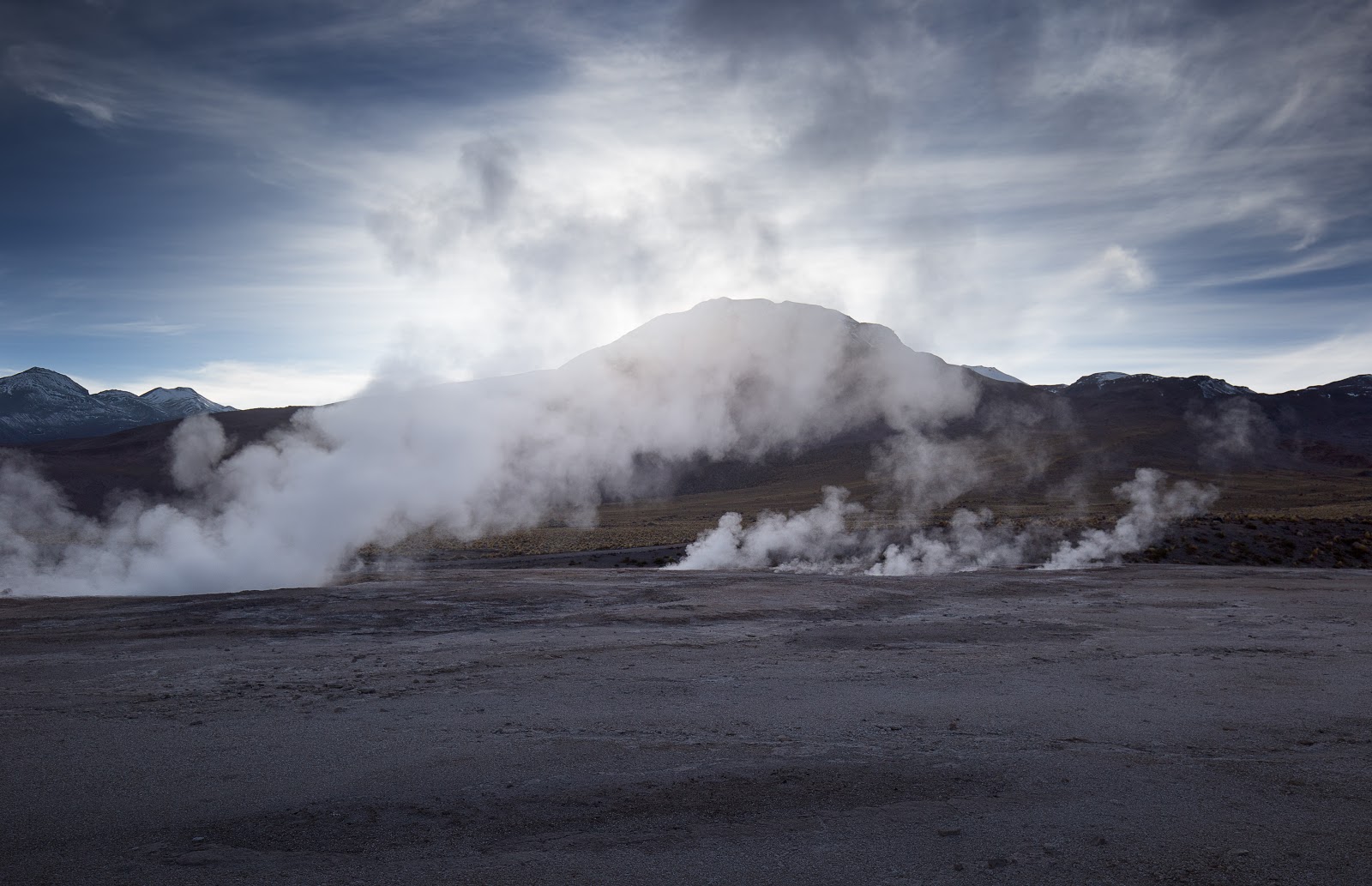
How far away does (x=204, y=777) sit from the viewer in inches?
286

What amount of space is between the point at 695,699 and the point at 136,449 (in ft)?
440

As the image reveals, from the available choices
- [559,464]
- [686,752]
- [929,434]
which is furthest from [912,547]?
[929,434]

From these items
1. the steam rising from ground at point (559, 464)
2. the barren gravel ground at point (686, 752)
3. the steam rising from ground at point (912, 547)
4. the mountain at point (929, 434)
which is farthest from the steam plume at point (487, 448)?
the steam rising from ground at point (912, 547)

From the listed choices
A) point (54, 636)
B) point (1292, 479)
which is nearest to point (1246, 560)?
point (54, 636)

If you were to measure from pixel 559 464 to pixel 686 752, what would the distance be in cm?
6142

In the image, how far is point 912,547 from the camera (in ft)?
108

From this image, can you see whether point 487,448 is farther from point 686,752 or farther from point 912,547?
point 686,752

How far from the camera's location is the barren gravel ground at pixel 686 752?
564 cm

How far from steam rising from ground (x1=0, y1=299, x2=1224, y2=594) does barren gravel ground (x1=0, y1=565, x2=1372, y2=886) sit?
431 inches

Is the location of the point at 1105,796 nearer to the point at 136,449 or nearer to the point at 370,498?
the point at 370,498

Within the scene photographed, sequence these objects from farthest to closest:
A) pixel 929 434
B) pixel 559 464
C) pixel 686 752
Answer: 1. pixel 929 434
2. pixel 559 464
3. pixel 686 752

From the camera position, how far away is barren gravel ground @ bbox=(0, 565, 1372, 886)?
5645mm

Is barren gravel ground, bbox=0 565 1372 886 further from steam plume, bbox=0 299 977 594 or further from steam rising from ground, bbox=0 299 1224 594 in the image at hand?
steam rising from ground, bbox=0 299 1224 594

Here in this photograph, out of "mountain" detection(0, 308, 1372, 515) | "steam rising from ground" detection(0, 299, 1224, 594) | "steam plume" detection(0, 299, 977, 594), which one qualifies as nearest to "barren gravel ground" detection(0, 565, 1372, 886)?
"steam plume" detection(0, 299, 977, 594)
